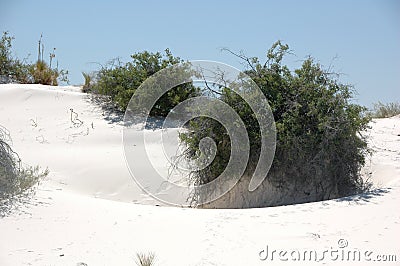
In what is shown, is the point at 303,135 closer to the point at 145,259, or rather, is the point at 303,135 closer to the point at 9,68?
the point at 145,259

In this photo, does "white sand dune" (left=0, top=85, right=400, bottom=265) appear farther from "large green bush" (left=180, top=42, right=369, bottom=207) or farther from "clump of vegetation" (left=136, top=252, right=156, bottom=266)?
"large green bush" (left=180, top=42, right=369, bottom=207)

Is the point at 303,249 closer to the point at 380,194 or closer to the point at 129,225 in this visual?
the point at 129,225

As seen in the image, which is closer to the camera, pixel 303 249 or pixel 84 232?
pixel 303 249

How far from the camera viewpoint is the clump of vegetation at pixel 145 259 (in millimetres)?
4320

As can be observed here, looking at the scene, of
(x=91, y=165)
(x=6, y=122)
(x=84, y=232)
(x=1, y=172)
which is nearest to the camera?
(x=84, y=232)

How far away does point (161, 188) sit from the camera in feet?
27.3

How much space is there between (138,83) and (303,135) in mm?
4928

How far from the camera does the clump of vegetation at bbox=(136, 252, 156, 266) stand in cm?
432

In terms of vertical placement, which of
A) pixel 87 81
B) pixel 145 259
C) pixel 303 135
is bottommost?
pixel 145 259

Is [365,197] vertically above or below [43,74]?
below

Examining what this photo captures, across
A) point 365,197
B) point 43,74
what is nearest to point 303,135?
point 365,197

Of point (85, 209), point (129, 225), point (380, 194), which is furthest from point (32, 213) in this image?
point (380, 194)

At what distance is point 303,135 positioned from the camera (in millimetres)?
7914

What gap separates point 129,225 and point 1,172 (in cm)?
197
